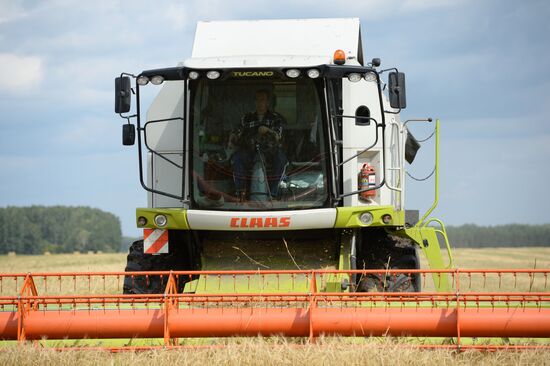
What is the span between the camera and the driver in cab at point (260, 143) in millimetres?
7137

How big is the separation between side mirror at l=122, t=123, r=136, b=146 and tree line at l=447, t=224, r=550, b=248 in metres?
63.9

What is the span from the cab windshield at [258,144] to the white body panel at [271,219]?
0.30 feet

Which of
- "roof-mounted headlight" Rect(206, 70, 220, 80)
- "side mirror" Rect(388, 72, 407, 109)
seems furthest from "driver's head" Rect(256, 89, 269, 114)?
"side mirror" Rect(388, 72, 407, 109)

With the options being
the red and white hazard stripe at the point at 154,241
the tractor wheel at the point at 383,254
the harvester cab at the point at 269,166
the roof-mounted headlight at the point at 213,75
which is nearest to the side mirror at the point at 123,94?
the harvester cab at the point at 269,166

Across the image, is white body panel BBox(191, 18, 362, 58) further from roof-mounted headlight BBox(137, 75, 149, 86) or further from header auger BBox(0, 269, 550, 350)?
header auger BBox(0, 269, 550, 350)

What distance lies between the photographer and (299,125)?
7.21m

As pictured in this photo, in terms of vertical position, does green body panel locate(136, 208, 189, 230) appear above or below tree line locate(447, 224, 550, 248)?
above

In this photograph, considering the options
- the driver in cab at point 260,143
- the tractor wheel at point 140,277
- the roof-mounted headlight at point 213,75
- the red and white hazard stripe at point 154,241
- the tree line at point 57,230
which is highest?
the roof-mounted headlight at point 213,75

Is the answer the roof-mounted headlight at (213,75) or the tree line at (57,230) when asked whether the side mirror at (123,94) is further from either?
the tree line at (57,230)

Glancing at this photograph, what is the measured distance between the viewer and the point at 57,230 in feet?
297

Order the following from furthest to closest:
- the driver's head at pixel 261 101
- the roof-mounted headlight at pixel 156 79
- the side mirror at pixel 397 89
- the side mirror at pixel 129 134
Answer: the side mirror at pixel 129 134 → the driver's head at pixel 261 101 → the roof-mounted headlight at pixel 156 79 → the side mirror at pixel 397 89

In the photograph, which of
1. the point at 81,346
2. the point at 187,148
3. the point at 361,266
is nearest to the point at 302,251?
the point at 361,266

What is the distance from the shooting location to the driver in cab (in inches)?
281

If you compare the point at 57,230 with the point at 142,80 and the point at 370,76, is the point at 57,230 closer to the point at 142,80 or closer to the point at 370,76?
the point at 142,80
